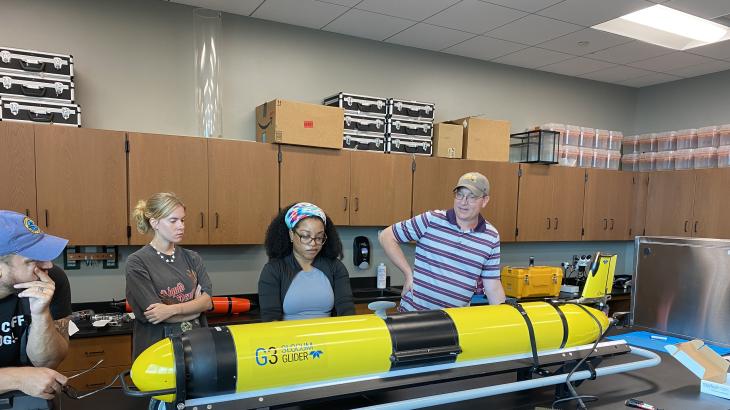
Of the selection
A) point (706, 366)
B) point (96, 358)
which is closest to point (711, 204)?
point (706, 366)

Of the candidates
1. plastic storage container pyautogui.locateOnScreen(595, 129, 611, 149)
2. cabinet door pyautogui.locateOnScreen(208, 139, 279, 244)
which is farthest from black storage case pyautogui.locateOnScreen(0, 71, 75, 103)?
plastic storage container pyautogui.locateOnScreen(595, 129, 611, 149)

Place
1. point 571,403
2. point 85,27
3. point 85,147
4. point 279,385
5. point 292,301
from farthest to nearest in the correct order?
point 85,27, point 85,147, point 292,301, point 571,403, point 279,385

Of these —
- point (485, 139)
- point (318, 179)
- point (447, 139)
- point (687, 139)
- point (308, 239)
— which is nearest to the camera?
point (308, 239)

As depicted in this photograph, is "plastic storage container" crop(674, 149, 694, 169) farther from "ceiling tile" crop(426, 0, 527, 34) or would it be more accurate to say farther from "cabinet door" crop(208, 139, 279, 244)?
"cabinet door" crop(208, 139, 279, 244)

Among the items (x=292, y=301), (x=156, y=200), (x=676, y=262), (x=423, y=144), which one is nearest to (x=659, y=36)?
(x=423, y=144)

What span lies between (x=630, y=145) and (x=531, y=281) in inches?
93.0

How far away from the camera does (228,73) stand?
3.54 meters

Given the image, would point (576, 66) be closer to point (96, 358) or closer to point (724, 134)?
point (724, 134)

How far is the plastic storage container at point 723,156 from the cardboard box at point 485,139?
84.7 inches

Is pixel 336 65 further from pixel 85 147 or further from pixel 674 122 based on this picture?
pixel 674 122

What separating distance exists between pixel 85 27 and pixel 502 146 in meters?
3.42

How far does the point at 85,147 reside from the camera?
2844 mm

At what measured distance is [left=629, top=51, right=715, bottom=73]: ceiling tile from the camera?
4.17 metres

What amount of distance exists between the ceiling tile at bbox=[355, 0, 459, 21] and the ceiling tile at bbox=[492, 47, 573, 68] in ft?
4.23
